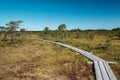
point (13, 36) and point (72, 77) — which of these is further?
point (13, 36)

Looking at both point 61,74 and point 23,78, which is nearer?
point 23,78

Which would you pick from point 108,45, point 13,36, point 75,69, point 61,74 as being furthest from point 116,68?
point 13,36

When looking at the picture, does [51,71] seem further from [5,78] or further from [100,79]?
[100,79]

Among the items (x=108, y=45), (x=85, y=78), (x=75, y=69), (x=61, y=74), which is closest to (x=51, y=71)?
(x=61, y=74)

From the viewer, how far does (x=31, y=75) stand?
28859 millimetres

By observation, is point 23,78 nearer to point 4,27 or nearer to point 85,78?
point 85,78

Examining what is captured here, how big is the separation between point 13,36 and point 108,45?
61651mm

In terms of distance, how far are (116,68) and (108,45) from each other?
29184 mm

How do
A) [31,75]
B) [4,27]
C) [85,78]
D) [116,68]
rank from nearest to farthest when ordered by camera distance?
[85,78], [31,75], [116,68], [4,27]

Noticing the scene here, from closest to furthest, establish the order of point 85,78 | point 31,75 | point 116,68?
point 85,78, point 31,75, point 116,68

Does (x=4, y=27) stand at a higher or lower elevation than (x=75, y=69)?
higher

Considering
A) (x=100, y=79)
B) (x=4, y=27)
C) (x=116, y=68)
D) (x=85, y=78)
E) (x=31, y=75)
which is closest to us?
(x=100, y=79)

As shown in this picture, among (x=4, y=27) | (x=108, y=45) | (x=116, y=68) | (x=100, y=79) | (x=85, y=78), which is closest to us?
(x=100, y=79)

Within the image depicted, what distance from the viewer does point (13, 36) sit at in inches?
4026
